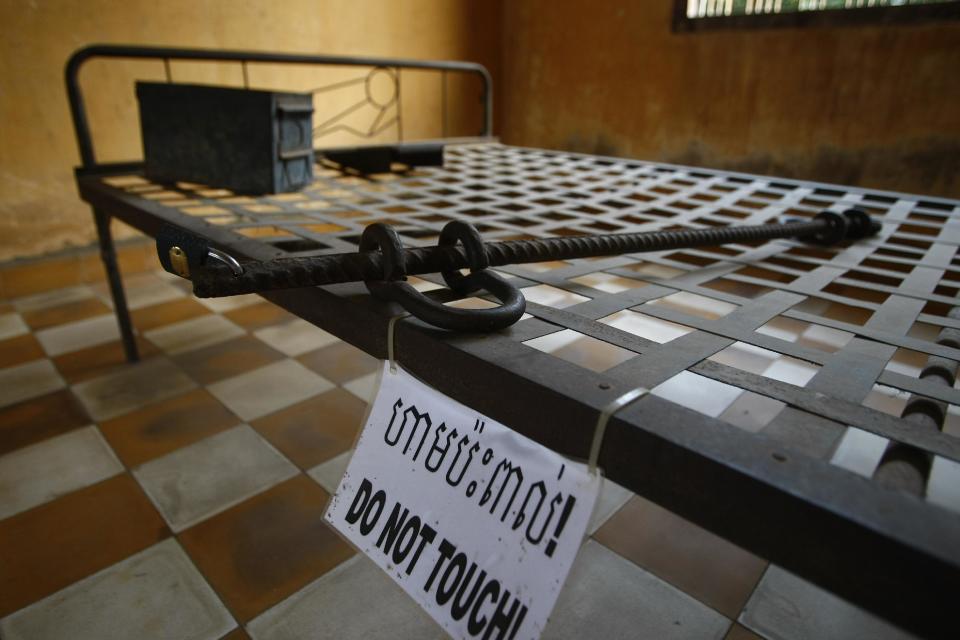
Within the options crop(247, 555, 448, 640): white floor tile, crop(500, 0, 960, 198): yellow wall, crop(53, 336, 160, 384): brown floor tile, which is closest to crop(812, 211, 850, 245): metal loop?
crop(247, 555, 448, 640): white floor tile

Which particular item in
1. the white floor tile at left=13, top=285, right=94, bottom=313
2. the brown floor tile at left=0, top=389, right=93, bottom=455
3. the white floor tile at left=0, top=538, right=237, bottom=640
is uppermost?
the white floor tile at left=13, top=285, right=94, bottom=313

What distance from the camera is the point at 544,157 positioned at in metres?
2.69

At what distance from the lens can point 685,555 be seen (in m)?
1.33

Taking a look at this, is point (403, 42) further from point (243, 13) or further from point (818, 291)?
point (818, 291)

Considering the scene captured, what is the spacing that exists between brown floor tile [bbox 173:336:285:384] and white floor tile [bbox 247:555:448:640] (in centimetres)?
108

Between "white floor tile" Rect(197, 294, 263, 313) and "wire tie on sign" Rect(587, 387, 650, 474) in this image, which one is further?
"white floor tile" Rect(197, 294, 263, 313)

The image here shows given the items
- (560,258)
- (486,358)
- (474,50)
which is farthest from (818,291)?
(474,50)

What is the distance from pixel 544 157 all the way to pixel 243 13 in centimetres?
217

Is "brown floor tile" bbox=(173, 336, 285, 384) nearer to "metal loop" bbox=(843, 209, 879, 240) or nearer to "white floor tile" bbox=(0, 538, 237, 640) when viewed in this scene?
"white floor tile" bbox=(0, 538, 237, 640)

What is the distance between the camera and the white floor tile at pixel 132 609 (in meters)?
1.10

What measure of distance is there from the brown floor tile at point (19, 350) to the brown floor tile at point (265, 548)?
4.35ft

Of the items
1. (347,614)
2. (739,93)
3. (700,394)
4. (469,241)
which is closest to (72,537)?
(347,614)

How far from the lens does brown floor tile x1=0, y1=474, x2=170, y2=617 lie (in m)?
1.21

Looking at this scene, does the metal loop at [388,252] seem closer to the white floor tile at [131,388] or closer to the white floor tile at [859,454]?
the white floor tile at [859,454]
